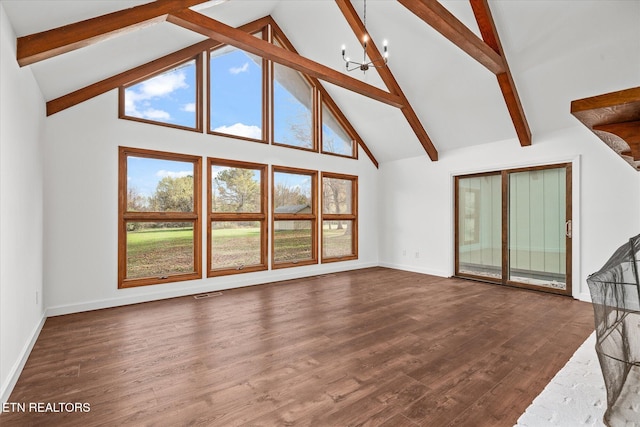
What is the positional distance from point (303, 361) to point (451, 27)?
151 inches

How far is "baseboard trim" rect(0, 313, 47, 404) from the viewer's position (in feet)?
6.61

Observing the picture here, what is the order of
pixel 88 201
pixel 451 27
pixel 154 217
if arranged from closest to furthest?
pixel 451 27 < pixel 88 201 < pixel 154 217

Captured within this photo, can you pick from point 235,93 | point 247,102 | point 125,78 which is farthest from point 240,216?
point 125,78

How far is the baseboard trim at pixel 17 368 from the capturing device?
201cm

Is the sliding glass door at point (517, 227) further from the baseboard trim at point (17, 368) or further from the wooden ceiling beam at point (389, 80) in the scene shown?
the baseboard trim at point (17, 368)

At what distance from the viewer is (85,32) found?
8.32ft

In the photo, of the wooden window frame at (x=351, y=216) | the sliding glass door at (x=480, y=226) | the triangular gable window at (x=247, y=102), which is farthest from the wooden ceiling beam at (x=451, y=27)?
the wooden window frame at (x=351, y=216)

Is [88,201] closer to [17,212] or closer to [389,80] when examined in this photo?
[17,212]

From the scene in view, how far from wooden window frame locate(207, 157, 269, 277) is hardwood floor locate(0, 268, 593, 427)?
825 millimetres

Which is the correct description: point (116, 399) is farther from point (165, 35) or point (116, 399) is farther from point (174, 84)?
point (174, 84)

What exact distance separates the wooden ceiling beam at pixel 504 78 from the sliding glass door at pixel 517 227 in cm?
71

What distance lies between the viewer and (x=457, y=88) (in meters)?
4.89

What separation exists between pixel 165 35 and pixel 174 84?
98 cm

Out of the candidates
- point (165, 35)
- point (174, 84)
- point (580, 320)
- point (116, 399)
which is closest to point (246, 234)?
point (174, 84)
